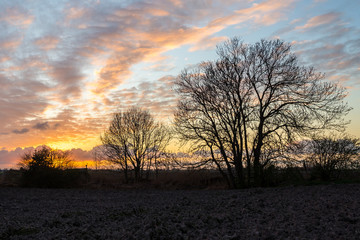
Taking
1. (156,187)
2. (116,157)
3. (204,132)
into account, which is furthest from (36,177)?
(204,132)

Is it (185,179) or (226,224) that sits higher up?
(185,179)

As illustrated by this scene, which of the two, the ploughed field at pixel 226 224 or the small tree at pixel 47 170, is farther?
the small tree at pixel 47 170

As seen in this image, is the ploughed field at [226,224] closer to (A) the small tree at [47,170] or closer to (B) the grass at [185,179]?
(B) the grass at [185,179]

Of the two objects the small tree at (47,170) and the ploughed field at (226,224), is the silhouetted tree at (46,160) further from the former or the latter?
the ploughed field at (226,224)

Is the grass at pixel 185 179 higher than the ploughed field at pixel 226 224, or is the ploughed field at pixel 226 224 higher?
the grass at pixel 185 179

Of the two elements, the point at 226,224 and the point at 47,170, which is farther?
the point at 47,170

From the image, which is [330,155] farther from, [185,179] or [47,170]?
[47,170]

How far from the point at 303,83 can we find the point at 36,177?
29.1 metres

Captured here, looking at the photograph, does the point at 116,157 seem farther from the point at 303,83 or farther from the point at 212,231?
the point at 212,231

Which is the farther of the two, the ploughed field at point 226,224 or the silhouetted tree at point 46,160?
the silhouetted tree at point 46,160

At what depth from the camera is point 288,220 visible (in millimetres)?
9008

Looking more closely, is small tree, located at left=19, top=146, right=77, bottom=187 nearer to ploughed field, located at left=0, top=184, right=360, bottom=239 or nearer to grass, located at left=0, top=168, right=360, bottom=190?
grass, located at left=0, top=168, right=360, bottom=190

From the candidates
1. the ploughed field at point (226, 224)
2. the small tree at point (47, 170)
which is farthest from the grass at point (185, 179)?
the ploughed field at point (226, 224)

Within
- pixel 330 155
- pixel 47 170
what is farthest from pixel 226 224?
pixel 47 170
